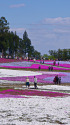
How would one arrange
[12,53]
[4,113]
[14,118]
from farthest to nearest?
1. [12,53]
2. [4,113]
3. [14,118]

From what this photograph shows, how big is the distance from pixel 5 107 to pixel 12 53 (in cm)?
17018

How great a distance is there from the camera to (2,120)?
19.2 meters

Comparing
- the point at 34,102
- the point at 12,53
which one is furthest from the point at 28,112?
the point at 12,53

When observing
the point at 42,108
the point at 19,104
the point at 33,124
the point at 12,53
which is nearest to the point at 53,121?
the point at 33,124

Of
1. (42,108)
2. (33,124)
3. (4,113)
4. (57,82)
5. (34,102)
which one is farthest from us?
(57,82)

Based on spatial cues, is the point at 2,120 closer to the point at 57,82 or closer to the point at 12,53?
the point at 57,82

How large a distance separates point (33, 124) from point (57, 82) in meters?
32.2

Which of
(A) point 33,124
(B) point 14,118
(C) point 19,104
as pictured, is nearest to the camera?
(A) point 33,124

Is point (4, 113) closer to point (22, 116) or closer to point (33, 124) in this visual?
point (22, 116)

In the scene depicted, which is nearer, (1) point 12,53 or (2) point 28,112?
(2) point 28,112

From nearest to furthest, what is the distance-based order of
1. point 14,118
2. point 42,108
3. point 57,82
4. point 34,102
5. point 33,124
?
point 33,124, point 14,118, point 42,108, point 34,102, point 57,82

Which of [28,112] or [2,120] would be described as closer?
[2,120]

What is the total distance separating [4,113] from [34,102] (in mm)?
6325

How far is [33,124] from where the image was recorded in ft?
60.2
